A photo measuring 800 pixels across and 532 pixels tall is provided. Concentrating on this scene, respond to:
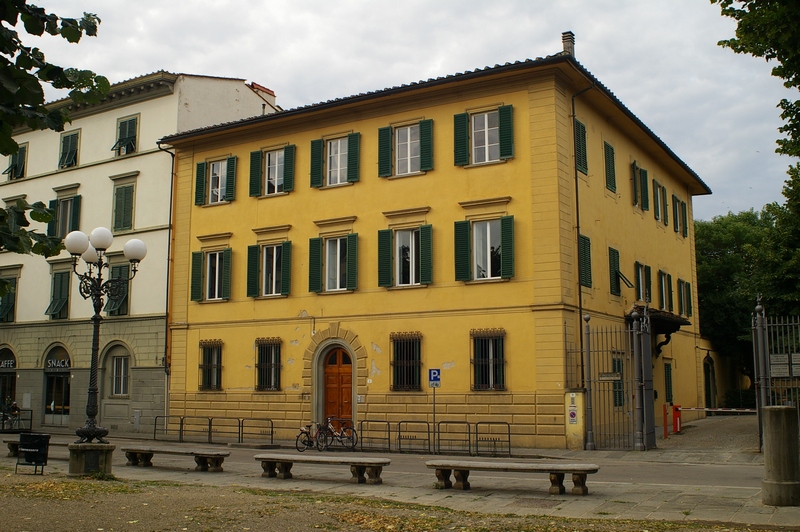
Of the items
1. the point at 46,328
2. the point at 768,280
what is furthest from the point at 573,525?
the point at 46,328

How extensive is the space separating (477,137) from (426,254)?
3.77 meters

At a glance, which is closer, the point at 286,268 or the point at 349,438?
the point at 349,438

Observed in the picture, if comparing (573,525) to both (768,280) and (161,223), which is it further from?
(161,223)

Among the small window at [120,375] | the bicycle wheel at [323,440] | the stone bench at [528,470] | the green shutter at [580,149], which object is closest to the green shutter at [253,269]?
the bicycle wheel at [323,440]

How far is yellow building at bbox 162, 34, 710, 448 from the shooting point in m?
23.3

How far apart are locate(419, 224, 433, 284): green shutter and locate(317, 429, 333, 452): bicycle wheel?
5.18 meters

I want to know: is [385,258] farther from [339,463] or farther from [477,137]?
[339,463]

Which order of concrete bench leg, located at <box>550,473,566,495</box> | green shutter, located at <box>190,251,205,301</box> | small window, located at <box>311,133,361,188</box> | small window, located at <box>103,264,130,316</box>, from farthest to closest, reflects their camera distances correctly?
small window, located at <box>103,264,130,316</box> < green shutter, located at <box>190,251,205,301</box> < small window, located at <box>311,133,361,188</box> < concrete bench leg, located at <box>550,473,566,495</box>

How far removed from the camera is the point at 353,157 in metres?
26.7

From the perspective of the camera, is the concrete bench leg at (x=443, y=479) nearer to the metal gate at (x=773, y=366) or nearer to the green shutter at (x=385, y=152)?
the metal gate at (x=773, y=366)

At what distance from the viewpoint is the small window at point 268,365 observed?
90.3 feet

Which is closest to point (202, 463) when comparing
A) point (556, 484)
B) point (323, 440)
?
point (323, 440)

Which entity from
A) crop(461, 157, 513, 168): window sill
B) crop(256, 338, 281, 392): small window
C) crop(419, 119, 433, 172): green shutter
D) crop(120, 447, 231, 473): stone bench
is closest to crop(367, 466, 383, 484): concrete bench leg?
crop(120, 447, 231, 473): stone bench

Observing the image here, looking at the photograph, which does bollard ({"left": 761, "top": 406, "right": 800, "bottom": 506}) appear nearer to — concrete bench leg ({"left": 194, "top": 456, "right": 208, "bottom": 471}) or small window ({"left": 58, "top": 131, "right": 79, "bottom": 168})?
concrete bench leg ({"left": 194, "top": 456, "right": 208, "bottom": 471})
